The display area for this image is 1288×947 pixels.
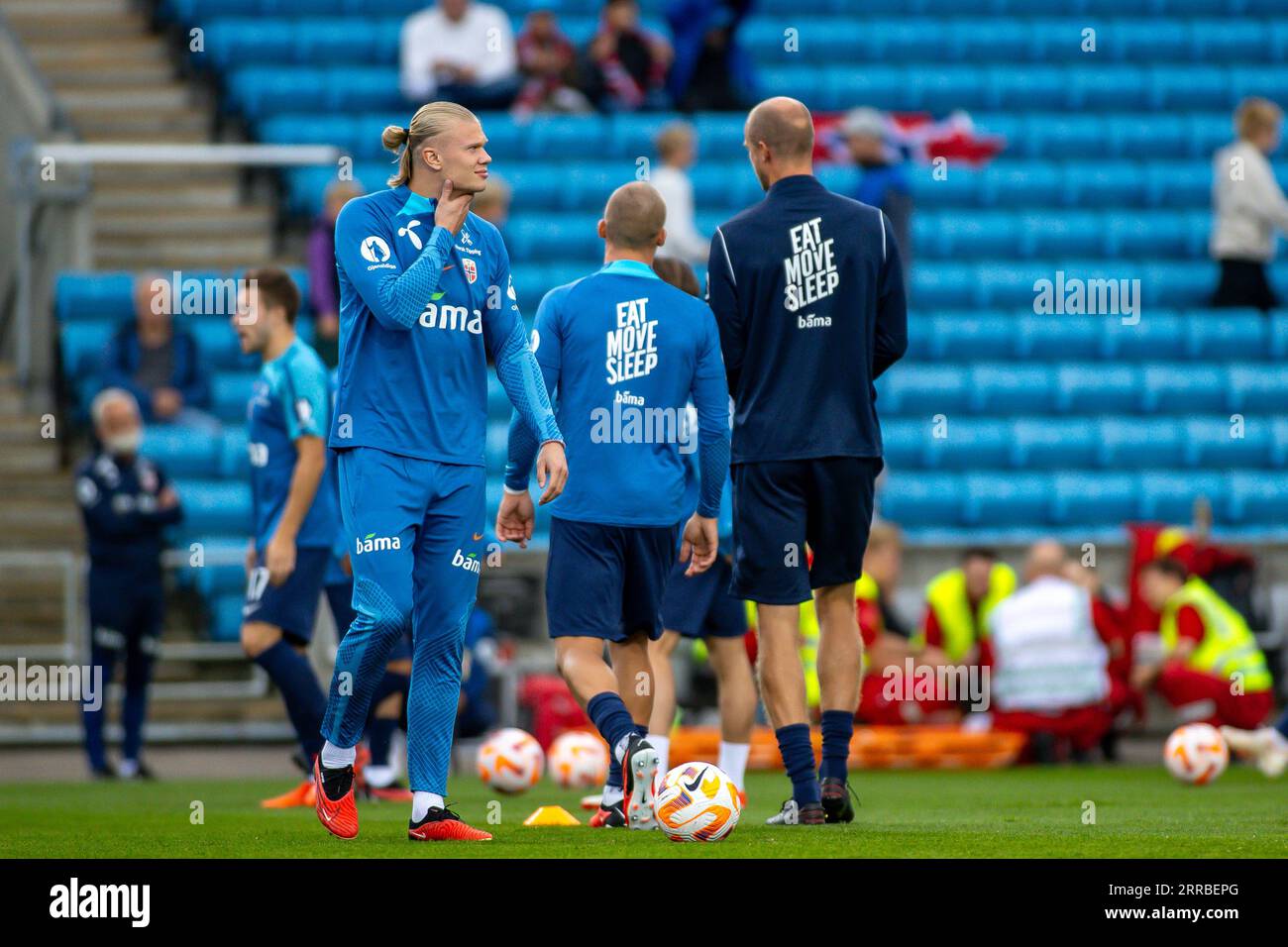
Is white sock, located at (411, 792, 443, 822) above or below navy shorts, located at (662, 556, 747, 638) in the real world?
below

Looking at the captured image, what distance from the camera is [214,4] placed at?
61.7 feet

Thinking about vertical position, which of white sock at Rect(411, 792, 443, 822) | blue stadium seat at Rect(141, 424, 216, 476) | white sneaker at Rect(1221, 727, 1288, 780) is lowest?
white sneaker at Rect(1221, 727, 1288, 780)

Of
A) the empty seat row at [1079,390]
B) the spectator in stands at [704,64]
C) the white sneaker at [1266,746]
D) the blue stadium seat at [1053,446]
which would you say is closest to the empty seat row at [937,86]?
the spectator in stands at [704,64]

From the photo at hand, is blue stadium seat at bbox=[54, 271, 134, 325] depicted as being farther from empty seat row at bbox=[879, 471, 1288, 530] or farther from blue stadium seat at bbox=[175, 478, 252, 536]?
empty seat row at bbox=[879, 471, 1288, 530]

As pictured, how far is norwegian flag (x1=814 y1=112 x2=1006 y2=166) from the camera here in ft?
58.8

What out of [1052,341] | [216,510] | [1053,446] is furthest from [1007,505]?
[216,510]

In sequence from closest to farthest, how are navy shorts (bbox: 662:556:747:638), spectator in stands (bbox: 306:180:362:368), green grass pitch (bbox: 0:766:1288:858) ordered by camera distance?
1. green grass pitch (bbox: 0:766:1288:858)
2. navy shorts (bbox: 662:556:747:638)
3. spectator in stands (bbox: 306:180:362:368)

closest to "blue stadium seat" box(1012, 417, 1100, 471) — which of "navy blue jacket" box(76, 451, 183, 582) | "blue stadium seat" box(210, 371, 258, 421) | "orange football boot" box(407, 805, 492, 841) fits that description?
"blue stadium seat" box(210, 371, 258, 421)

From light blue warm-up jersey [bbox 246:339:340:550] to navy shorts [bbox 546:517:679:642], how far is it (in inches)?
74.1

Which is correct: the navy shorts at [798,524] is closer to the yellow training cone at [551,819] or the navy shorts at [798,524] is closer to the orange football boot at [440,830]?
the yellow training cone at [551,819]

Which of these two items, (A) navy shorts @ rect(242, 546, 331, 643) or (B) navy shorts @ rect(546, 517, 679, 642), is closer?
(B) navy shorts @ rect(546, 517, 679, 642)
